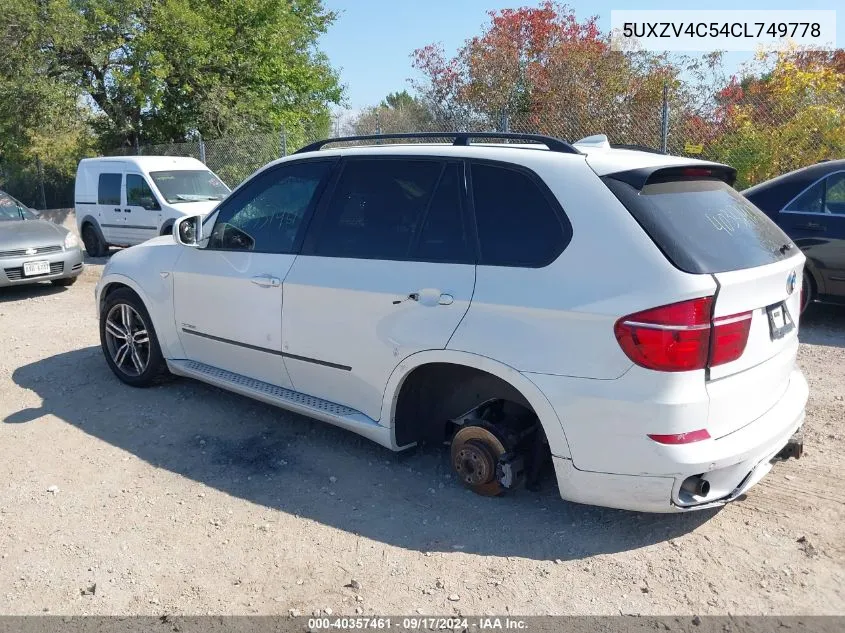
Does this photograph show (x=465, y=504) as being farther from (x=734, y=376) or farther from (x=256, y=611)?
(x=734, y=376)

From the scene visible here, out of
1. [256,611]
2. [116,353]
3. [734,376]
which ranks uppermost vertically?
[734,376]

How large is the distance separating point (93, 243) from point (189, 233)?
10.3m

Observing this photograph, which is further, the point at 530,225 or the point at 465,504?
the point at 465,504

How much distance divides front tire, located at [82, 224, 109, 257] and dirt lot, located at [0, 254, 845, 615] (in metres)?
9.76

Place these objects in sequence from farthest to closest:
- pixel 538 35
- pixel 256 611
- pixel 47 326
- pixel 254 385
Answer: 1. pixel 538 35
2. pixel 47 326
3. pixel 254 385
4. pixel 256 611

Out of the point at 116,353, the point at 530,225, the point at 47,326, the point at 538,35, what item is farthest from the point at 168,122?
the point at 530,225

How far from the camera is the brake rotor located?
3.74 meters

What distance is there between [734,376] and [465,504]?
59.3 inches

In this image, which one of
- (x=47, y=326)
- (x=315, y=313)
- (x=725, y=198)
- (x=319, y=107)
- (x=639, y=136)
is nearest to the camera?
(x=725, y=198)

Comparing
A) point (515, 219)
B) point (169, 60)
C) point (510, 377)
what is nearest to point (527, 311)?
point (510, 377)

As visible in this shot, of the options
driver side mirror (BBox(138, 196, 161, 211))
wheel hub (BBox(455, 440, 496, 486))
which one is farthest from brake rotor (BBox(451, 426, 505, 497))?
driver side mirror (BBox(138, 196, 161, 211))

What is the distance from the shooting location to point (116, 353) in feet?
19.0

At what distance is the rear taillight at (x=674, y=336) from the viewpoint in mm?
3027

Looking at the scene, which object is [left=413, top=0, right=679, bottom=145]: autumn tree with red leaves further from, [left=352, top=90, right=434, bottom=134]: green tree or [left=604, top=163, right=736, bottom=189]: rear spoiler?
[left=604, top=163, right=736, bottom=189]: rear spoiler
